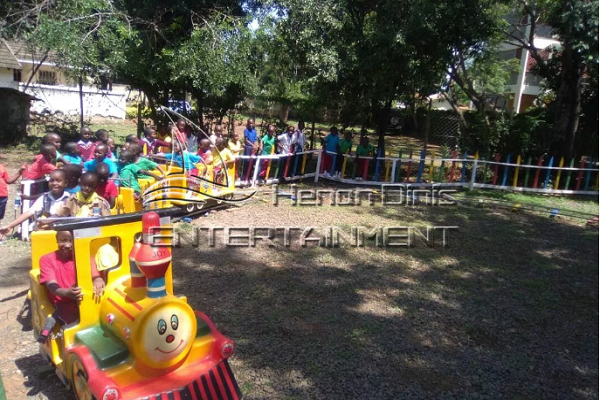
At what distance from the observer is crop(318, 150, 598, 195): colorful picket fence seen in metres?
12.5

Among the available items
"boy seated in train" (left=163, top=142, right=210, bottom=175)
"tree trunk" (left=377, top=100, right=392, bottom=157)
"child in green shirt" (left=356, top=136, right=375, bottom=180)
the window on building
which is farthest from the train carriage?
the window on building

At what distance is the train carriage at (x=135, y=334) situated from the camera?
10.1ft

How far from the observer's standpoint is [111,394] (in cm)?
297

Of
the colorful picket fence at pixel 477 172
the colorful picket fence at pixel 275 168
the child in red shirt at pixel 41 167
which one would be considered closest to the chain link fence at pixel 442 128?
the colorful picket fence at pixel 477 172

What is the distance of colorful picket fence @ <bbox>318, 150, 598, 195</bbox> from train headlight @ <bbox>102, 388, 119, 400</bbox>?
9937 mm

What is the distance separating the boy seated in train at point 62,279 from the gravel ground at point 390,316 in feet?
2.09

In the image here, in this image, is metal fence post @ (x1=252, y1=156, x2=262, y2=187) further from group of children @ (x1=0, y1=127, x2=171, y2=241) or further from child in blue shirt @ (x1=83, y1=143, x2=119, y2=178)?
child in blue shirt @ (x1=83, y1=143, x2=119, y2=178)

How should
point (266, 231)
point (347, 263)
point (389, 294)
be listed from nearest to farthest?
point (389, 294) < point (347, 263) < point (266, 231)

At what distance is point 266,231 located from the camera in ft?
26.8

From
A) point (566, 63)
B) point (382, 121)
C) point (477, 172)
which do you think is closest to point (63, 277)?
point (382, 121)

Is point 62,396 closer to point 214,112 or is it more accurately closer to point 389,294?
point 389,294

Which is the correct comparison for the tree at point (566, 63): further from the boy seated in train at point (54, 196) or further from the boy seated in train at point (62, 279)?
the boy seated in train at point (62, 279)

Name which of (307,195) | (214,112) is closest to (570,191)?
(307,195)

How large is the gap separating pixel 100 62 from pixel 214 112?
12.8 ft
